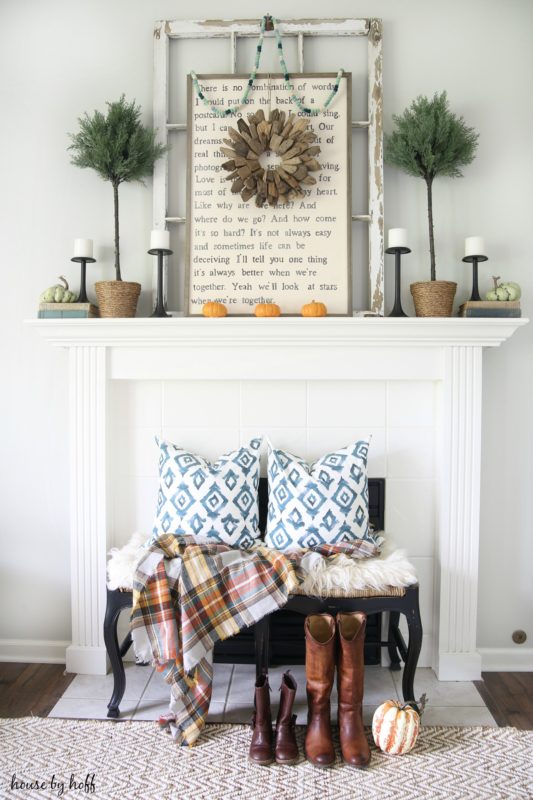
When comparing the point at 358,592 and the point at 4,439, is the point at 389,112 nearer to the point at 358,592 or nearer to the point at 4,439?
the point at 358,592

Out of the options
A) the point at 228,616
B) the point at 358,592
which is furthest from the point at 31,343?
the point at 358,592

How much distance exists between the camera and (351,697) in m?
1.86

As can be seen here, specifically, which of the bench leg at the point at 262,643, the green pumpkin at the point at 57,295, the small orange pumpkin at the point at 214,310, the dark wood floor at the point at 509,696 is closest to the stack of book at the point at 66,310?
the green pumpkin at the point at 57,295

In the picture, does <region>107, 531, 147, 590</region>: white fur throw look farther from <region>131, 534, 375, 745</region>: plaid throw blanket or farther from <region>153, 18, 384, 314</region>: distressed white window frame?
<region>153, 18, 384, 314</region>: distressed white window frame

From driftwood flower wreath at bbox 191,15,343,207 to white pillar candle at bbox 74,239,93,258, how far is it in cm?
61

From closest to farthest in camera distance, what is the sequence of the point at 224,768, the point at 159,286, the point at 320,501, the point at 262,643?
the point at 224,768 < the point at 262,643 < the point at 320,501 < the point at 159,286

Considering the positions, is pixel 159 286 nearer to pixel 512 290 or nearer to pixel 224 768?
pixel 512 290

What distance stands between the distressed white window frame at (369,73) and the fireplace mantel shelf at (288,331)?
7.5 inches

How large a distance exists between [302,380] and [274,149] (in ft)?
3.02

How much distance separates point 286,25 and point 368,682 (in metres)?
2.62

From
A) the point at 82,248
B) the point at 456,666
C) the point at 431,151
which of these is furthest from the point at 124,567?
the point at 431,151

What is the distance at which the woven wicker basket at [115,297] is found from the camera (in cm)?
233

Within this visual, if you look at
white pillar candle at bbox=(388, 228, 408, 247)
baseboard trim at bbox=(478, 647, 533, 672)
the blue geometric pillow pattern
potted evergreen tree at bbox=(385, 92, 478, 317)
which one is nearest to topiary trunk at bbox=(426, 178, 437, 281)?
potted evergreen tree at bbox=(385, 92, 478, 317)

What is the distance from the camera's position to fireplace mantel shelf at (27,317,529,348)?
226 centimetres
